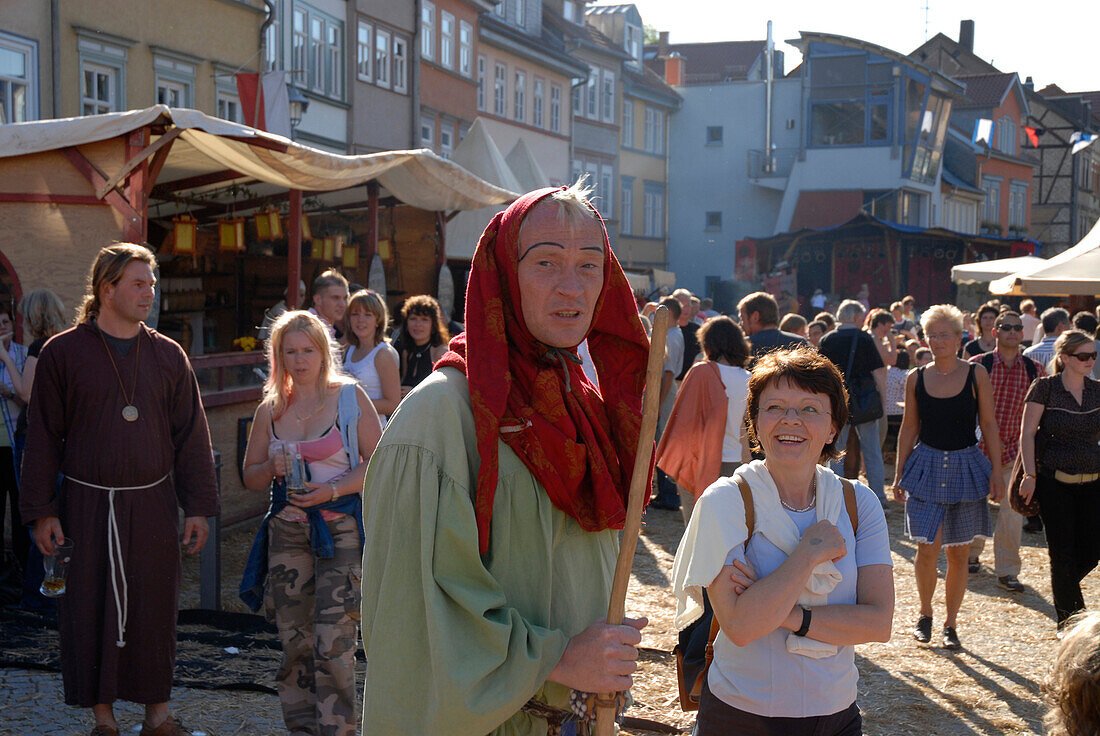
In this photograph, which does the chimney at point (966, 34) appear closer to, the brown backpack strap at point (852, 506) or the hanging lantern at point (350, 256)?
the hanging lantern at point (350, 256)

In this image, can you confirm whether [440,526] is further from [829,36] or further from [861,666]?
[829,36]

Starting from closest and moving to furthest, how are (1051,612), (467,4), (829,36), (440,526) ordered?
(440,526), (1051,612), (467,4), (829,36)

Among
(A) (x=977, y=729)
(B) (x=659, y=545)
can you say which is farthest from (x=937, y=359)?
(B) (x=659, y=545)

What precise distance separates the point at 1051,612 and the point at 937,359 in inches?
93.0

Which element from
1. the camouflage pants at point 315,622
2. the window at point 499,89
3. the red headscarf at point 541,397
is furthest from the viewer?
the window at point 499,89

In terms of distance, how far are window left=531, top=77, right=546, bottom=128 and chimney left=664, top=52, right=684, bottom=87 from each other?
1519 cm

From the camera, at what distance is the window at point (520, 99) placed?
32719mm

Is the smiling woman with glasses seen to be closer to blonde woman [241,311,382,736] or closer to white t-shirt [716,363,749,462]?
blonde woman [241,311,382,736]

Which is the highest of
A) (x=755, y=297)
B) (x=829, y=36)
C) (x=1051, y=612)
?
(x=829, y=36)

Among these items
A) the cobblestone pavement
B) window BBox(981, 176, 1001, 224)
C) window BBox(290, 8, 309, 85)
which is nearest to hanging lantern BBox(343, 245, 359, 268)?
window BBox(290, 8, 309, 85)

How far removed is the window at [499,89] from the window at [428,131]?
199 inches

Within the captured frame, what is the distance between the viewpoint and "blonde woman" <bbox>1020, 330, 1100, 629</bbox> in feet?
20.6

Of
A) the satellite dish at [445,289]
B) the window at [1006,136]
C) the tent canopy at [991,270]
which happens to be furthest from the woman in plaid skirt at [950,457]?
the window at [1006,136]

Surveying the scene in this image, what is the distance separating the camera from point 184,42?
56.4 feet
